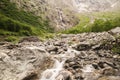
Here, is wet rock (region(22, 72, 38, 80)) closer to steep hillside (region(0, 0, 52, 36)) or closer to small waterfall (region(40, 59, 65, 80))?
small waterfall (region(40, 59, 65, 80))

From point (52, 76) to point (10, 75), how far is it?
8.01 metres

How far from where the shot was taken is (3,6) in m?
181

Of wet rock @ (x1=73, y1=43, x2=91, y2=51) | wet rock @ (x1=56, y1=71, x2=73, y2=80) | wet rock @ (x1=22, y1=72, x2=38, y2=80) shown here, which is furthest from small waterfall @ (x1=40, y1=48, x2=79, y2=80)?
wet rock @ (x1=73, y1=43, x2=91, y2=51)

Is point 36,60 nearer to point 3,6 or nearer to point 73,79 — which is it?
point 73,79

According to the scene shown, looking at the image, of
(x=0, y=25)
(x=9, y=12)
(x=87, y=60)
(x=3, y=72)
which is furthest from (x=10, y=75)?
(x=9, y=12)

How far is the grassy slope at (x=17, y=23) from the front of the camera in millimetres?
141000

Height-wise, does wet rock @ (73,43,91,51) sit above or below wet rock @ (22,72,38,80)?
above

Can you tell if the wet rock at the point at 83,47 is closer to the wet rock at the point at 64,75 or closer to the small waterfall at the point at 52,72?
the small waterfall at the point at 52,72

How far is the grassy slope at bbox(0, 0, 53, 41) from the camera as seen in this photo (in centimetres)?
14100

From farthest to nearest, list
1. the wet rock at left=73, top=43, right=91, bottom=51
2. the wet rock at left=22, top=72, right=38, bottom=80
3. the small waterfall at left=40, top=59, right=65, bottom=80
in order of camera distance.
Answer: the wet rock at left=73, top=43, right=91, bottom=51 < the small waterfall at left=40, top=59, right=65, bottom=80 < the wet rock at left=22, top=72, right=38, bottom=80

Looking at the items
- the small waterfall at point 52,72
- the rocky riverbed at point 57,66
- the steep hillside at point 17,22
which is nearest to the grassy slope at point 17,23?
the steep hillside at point 17,22

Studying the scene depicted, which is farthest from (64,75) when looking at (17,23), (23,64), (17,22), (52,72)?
(17,22)

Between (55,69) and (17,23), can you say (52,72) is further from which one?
(17,23)

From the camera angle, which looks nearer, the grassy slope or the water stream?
the water stream
